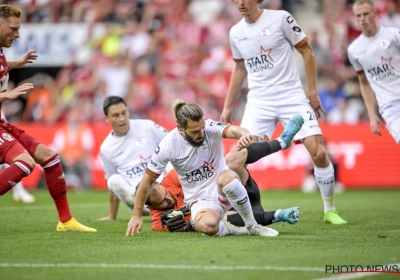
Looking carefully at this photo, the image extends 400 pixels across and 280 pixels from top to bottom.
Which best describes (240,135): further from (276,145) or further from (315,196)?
(315,196)

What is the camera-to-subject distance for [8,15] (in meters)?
8.52

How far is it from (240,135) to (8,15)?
303 centimetres

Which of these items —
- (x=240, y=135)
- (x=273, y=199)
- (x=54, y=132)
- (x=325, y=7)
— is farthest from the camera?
(x=325, y=7)

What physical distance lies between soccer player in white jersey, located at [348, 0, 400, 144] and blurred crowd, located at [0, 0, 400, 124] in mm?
7802

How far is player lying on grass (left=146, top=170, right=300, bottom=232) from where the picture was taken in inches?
317

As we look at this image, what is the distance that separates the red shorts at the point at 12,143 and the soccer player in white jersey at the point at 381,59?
175 inches

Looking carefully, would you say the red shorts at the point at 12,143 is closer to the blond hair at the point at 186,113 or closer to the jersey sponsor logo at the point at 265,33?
the blond hair at the point at 186,113

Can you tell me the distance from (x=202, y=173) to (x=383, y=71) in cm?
334

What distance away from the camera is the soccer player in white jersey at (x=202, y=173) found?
768cm

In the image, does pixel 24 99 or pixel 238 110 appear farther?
pixel 24 99

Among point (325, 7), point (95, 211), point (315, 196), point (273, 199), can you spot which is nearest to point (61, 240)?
point (95, 211)

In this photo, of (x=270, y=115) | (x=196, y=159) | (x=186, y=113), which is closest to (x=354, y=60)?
(x=270, y=115)

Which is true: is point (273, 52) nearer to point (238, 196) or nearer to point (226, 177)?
point (226, 177)

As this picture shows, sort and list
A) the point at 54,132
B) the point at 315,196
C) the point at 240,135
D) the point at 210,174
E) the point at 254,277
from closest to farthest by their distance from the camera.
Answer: the point at 254,277
the point at 240,135
the point at 210,174
the point at 315,196
the point at 54,132
